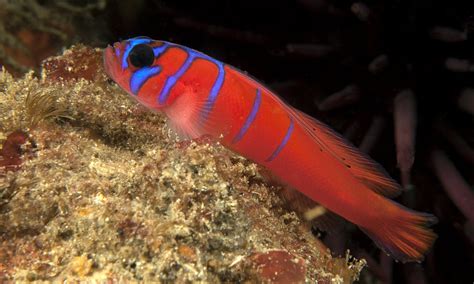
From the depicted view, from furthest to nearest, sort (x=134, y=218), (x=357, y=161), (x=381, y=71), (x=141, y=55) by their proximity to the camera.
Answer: (x=381, y=71) → (x=357, y=161) → (x=141, y=55) → (x=134, y=218)

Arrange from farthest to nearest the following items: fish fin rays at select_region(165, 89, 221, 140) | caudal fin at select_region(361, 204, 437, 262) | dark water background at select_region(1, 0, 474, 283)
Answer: dark water background at select_region(1, 0, 474, 283), caudal fin at select_region(361, 204, 437, 262), fish fin rays at select_region(165, 89, 221, 140)

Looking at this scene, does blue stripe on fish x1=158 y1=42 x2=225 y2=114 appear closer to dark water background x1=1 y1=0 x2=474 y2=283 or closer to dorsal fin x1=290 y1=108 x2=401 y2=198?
dorsal fin x1=290 y1=108 x2=401 y2=198

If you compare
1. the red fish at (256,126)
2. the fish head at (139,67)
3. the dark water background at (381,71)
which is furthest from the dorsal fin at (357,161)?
the fish head at (139,67)

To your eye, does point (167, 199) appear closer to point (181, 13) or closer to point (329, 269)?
point (329, 269)

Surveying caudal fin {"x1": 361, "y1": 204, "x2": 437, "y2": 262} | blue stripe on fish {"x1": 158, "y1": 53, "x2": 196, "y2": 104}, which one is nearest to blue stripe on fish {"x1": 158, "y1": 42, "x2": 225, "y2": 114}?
blue stripe on fish {"x1": 158, "y1": 53, "x2": 196, "y2": 104}

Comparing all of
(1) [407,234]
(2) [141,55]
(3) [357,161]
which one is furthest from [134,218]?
(1) [407,234]

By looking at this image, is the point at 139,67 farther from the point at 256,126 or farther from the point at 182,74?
the point at 256,126

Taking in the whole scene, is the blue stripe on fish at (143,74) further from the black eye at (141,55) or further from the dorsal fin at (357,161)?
the dorsal fin at (357,161)
